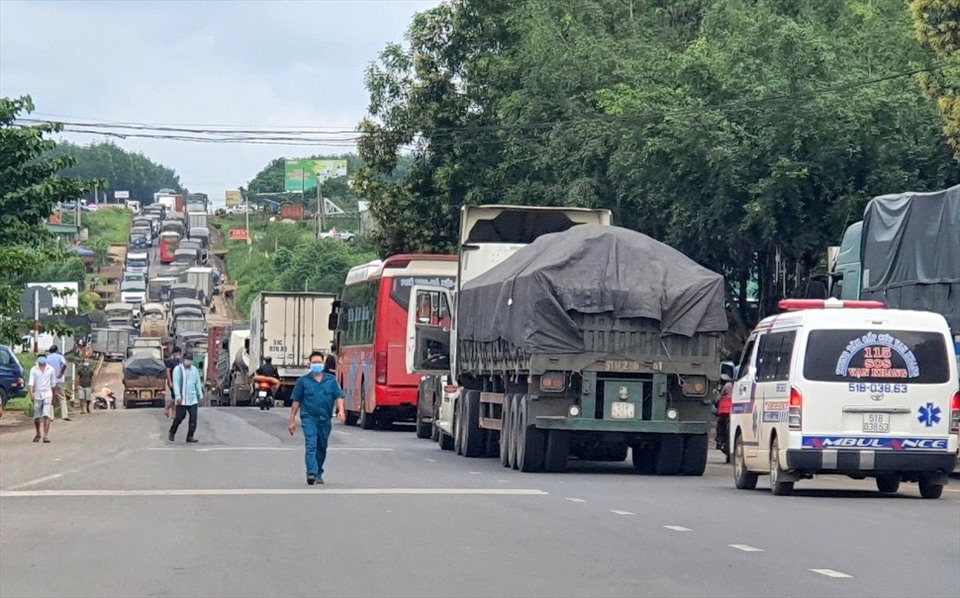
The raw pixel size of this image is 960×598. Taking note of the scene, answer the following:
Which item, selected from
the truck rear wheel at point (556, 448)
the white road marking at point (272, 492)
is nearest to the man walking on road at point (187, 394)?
the truck rear wheel at point (556, 448)

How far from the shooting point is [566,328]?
22.5 m

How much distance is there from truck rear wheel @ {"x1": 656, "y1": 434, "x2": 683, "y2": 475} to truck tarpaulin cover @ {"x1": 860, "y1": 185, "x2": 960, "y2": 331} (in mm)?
3735

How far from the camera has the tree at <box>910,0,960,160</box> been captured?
103ft

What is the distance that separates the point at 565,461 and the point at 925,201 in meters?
6.27

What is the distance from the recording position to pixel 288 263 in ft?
413

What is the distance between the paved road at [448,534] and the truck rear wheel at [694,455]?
0.75 meters

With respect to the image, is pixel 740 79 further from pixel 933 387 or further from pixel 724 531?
pixel 724 531

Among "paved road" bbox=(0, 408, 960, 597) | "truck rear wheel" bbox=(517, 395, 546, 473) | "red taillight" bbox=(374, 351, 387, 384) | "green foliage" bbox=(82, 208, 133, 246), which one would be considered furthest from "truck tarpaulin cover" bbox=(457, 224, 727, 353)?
"green foliage" bbox=(82, 208, 133, 246)

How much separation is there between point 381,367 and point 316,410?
1616cm

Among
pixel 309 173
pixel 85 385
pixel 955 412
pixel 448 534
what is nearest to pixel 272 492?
pixel 448 534

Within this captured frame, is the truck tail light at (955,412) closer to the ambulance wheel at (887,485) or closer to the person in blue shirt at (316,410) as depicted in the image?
the ambulance wheel at (887,485)

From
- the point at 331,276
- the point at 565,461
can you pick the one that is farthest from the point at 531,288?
the point at 331,276

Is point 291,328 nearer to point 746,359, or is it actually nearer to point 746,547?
point 746,359

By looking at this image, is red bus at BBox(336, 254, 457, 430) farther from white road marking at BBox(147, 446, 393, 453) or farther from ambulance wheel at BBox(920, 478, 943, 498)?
ambulance wheel at BBox(920, 478, 943, 498)
